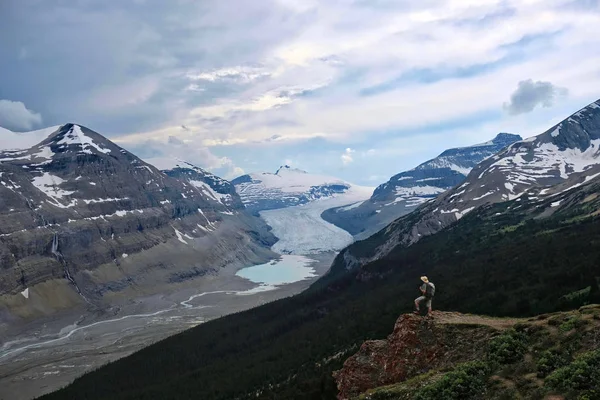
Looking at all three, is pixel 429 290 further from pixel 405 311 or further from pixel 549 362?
pixel 405 311

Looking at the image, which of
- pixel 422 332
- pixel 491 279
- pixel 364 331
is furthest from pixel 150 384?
pixel 422 332

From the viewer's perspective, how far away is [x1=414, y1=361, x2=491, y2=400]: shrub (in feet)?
75.2

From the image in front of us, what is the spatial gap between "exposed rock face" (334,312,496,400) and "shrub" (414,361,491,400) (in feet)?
9.26

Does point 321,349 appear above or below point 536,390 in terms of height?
below

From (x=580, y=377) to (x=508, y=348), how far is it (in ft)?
20.0

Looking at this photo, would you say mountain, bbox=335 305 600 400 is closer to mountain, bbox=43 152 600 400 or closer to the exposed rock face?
the exposed rock face

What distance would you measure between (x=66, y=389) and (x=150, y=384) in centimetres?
2593

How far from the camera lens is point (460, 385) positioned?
2327 centimetres

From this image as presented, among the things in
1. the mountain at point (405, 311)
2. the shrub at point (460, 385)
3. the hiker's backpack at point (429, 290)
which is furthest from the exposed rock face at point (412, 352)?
the shrub at point (460, 385)

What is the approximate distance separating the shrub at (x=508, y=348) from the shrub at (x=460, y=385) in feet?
2.98

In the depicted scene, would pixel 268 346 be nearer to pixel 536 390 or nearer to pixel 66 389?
pixel 66 389

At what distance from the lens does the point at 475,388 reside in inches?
905

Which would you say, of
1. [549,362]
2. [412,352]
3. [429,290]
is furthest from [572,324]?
[412,352]

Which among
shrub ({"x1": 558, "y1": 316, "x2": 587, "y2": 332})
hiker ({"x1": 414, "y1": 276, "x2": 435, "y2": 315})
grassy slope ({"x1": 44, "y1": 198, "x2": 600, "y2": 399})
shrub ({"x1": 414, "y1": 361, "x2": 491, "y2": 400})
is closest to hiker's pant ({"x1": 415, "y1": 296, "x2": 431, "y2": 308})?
hiker ({"x1": 414, "y1": 276, "x2": 435, "y2": 315})
